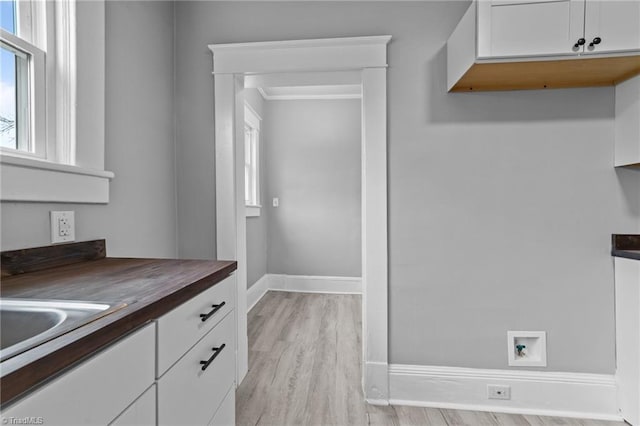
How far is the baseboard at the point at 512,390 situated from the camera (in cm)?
173

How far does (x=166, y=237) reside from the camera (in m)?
1.90

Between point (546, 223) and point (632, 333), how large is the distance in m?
0.65

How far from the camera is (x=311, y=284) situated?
4.15 metres

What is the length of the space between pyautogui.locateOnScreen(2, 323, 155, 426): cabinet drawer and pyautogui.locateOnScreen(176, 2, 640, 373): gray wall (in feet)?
4.60

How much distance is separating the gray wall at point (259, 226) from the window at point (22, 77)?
2.24 meters

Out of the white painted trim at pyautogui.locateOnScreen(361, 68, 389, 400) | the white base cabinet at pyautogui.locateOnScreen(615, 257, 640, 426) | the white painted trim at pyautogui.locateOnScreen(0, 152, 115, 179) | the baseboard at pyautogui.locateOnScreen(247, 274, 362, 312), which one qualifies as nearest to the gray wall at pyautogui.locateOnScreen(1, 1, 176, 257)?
the white painted trim at pyautogui.locateOnScreen(0, 152, 115, 179)

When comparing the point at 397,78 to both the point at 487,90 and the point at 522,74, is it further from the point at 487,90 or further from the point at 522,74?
the point at 522,74

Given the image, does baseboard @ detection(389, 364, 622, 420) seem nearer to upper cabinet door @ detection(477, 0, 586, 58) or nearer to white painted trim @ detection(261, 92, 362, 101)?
upper cabinet door @ detection(477, 0, 586, 58)

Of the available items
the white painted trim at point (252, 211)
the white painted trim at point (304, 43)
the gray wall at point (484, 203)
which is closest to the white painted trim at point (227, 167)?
the white painted trim at point (304, 43)

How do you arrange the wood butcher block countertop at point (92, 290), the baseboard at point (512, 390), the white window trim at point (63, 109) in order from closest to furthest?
the wood butcher block countertop at point (92, 290) < the white window trim at point (63, 109) < the baseboard at point (512, 390)

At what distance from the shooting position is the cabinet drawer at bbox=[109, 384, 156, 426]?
2.09 ft

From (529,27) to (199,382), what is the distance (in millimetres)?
1817

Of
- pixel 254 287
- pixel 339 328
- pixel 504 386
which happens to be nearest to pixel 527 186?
pixel 504 386

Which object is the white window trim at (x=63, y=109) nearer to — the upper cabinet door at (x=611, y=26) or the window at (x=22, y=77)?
the window at (x=22, y=77)
